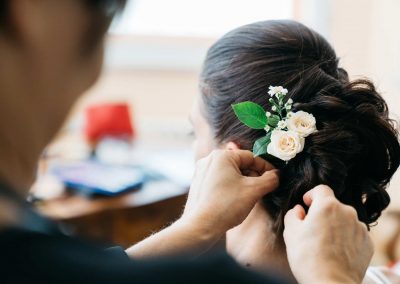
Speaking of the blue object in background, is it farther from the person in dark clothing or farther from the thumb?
the person in dark clothing

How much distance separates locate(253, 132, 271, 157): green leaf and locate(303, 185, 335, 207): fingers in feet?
0.36

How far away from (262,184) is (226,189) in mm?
63

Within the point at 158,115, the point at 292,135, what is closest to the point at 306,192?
the point at 292,135

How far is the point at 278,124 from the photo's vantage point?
96 cm

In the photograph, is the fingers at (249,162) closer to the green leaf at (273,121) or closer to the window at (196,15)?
the green leaf at (273,121)

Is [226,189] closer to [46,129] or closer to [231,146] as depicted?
[231,146]

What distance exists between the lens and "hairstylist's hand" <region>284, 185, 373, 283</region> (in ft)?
2.58

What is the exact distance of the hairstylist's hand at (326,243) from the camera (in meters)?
0.79

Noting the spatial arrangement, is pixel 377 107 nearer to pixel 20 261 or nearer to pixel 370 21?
pixel 20 261

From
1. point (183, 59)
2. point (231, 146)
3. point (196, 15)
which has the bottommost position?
point (183, 59)

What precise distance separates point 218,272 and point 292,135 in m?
0.48

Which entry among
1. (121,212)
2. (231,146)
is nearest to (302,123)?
(231,146)

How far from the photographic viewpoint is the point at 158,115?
8.48 ft

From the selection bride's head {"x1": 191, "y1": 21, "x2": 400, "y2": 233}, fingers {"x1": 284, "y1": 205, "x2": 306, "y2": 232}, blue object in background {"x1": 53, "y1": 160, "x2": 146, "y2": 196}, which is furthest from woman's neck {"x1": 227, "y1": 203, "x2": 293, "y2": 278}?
blue object in background {"x1": 53, "y1": 160, "x2": 146, "y2": 196}
